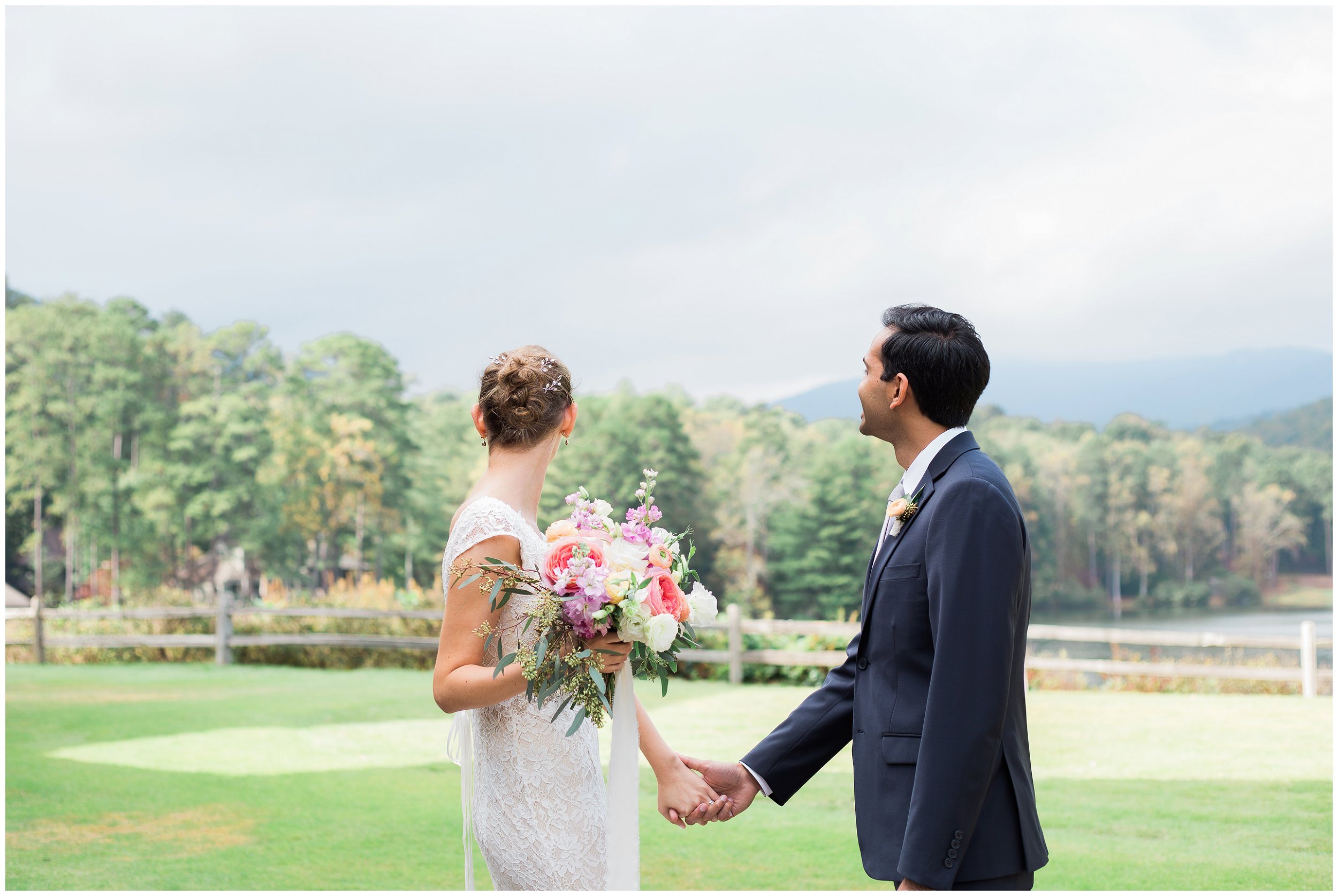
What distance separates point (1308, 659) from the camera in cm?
1243

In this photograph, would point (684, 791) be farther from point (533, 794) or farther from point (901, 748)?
point (901, 748)

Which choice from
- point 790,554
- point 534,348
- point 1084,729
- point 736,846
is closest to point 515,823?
point 534,348

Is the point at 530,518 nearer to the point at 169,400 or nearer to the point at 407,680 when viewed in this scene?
the point at 407,680

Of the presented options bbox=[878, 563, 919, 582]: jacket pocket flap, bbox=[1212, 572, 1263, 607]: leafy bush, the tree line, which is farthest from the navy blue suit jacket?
bbox=[1212, 572, 1263, 607]: leafy bush

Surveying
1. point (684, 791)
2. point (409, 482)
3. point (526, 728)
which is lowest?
point (684, 791)

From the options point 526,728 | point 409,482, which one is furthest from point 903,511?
point 409,482

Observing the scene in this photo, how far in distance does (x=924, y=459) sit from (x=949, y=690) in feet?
1.97

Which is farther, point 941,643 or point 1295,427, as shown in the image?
point 1295,427

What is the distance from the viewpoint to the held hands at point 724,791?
10.2 feet

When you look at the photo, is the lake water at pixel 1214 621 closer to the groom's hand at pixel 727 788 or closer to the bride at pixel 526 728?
the groom's hand at pixel 727 788

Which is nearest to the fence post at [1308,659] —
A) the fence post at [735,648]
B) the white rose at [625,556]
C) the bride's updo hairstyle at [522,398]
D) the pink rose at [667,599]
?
the fence post at [735,648]

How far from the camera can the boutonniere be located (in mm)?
2426

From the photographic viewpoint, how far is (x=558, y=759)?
267 centimetres

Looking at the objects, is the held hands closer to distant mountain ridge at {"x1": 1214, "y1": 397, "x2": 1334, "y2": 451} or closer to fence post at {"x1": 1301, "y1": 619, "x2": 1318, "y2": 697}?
fence post at {"x1": 1301, "y1": 619, "x2": 1318, "y2": 697}
